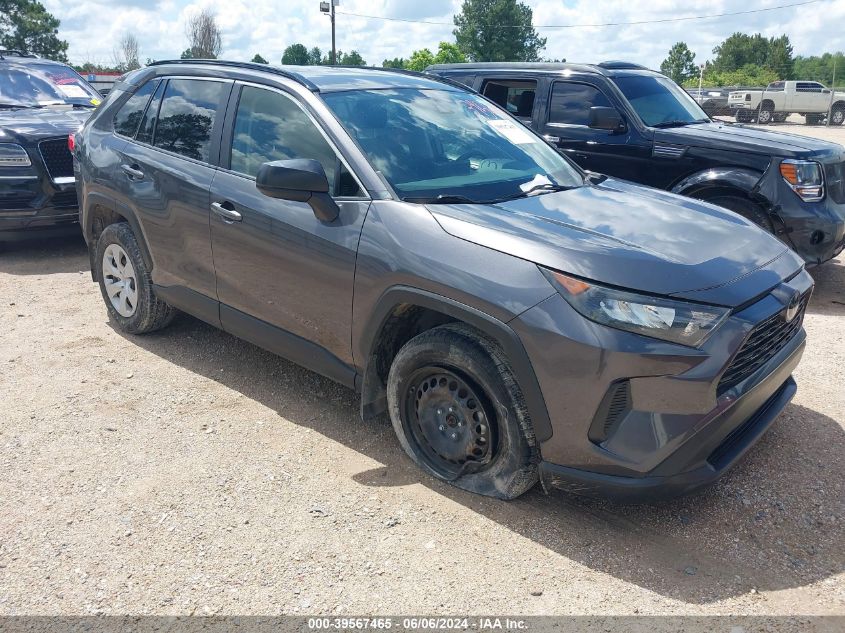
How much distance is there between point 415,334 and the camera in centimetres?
352

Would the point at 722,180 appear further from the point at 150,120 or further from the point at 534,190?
the point at 150,120

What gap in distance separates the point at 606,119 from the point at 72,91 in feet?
20.3

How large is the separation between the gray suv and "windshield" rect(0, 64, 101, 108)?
4422 millimetres

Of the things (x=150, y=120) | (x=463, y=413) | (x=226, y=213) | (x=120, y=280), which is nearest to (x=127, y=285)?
(x=120, y=280)

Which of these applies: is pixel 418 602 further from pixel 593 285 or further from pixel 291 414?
pixel 291 414

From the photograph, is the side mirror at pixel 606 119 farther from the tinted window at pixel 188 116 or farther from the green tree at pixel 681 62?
the green tree at pixel 681 62

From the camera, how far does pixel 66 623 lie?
102 inches

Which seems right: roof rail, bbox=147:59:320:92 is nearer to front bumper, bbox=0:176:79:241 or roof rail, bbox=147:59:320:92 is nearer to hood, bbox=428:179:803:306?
hood, bbox=428:179:803:306

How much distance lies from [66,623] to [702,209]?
330cm

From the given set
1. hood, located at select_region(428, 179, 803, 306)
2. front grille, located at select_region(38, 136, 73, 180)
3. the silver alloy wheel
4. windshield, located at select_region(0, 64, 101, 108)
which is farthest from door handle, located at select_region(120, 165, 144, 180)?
windshield, located at select_region(0, 64, 101, 108)

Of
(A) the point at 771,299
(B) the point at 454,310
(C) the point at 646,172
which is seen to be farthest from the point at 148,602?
(C) the point at 646,172

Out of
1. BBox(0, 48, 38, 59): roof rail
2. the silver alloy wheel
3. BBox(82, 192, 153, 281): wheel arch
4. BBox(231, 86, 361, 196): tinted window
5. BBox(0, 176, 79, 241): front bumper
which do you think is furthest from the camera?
BBox(0, 48, 38, 59): roof rail

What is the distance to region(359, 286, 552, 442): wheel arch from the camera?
2869mm

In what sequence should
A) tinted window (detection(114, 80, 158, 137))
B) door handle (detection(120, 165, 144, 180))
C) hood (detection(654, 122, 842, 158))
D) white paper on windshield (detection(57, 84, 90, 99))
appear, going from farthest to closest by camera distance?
white paper on windshield (detection(57, 84, 90, 99))
hood (detection(654, 122, 842, 158))
tinted window (detection(114, 80, 158, 137))
door handle (detection(120, 165, 144, 180))
